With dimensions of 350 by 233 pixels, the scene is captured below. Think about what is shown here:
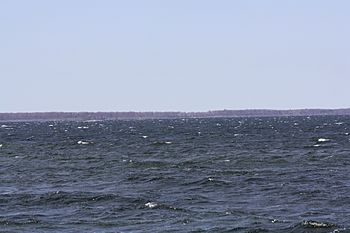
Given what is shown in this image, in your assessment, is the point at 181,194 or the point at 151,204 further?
the point at 181,194

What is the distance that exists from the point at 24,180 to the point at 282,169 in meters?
14.2

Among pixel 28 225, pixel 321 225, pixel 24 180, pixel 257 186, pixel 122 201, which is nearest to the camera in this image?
pixel 321 225

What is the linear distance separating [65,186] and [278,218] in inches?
570

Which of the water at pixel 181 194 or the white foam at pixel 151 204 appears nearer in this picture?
the water at pixel 181 194

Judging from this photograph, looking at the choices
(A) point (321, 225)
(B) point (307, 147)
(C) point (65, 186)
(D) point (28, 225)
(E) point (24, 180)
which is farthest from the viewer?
(B) point (307, 147)

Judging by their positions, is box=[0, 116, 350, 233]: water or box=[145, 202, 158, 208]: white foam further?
box=[145, 202, 158, 208]: white foam

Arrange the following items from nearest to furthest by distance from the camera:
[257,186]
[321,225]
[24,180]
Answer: [321,225] < [257,186] < [24,180]

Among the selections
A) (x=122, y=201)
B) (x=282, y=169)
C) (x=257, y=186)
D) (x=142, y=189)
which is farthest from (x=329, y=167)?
(x=122, y=201)

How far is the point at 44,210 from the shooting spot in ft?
92.6

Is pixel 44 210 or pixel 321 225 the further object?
pixel 44 210

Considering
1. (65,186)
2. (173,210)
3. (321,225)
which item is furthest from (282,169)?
(321,225)

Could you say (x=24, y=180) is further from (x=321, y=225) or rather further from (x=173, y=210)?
(x=321, y=225)

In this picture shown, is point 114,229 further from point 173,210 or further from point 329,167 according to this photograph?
point 329,167

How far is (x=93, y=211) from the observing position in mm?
27516
